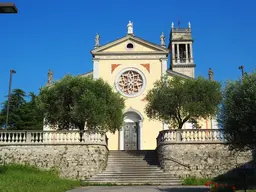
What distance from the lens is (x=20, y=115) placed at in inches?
1672

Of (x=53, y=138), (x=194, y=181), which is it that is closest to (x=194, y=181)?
(x=194, y=181)

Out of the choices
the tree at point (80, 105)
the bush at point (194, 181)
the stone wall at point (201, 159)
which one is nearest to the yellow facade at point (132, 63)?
the tree at point (80, 105)

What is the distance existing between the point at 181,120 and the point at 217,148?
11.2 ft

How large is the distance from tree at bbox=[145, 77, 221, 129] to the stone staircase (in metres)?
3.39

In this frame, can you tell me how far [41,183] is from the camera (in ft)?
56.0

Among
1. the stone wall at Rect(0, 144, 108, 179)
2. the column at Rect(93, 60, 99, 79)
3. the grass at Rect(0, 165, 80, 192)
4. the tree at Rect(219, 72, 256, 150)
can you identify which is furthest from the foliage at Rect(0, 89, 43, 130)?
the tree at Rect(219, 72, 256, 150)

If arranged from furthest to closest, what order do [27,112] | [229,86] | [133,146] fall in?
[27,112] → [133,146] → [229,86]

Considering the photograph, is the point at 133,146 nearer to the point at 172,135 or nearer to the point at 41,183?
the point at 172,135

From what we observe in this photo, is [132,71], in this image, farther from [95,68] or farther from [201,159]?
[201,159]

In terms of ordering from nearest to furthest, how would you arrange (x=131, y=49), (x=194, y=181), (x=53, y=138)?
(x=194, y=181) → (x=53, y=138) → (x=131, y=49)

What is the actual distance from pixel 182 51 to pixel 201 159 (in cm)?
2833

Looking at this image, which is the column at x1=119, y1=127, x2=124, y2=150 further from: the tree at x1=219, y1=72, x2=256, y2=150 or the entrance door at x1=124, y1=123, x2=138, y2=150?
the tree at x1=219, y1=72, x2=256, y2=150

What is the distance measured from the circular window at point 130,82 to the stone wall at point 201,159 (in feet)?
34.9

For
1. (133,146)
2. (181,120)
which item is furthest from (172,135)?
(133,146)
